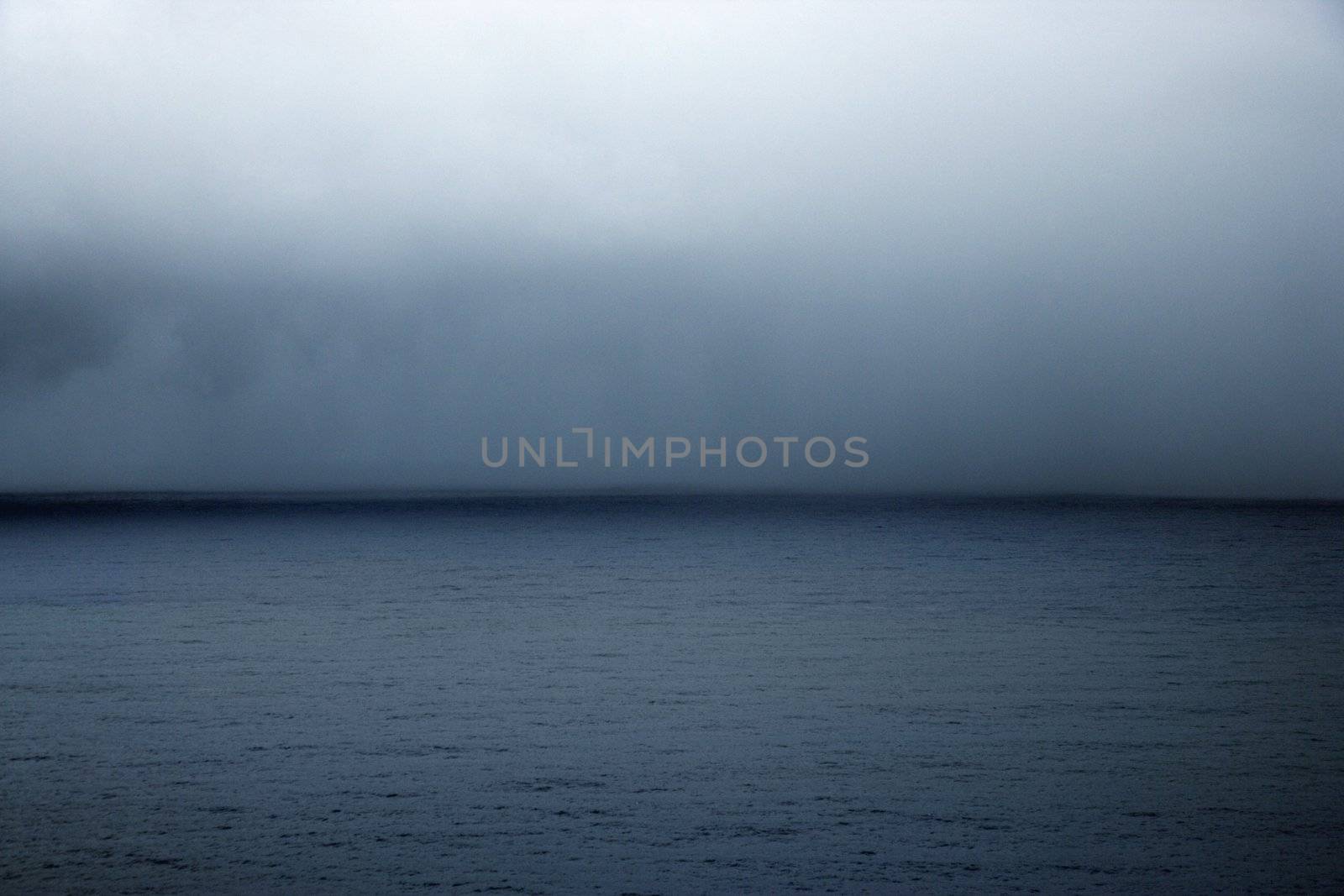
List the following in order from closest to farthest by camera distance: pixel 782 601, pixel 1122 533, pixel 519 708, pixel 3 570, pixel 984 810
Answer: pixel 984 810
pixel 519 708
pixel 782 601
pixel 3 570
pixel 1122 533

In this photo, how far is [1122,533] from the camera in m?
32.0

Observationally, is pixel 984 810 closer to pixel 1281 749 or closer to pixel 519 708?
pixel 1281 749

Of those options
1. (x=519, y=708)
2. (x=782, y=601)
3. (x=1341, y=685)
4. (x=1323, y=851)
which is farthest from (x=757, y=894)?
(x=782, y=601)

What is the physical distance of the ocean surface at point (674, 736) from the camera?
4918 millimetres

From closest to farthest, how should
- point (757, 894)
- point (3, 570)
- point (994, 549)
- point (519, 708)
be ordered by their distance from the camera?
point (757, 894) < point (519, 708) < point (3, 570) < point (994, 549)

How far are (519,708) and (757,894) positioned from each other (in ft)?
12.6

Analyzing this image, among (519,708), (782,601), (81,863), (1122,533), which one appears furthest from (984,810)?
(1122,533)

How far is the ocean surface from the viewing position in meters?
4.92

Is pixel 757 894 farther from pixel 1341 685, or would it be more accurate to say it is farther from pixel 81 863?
pixel 1341 685

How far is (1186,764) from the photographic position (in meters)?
6.52

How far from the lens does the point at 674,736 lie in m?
7.26

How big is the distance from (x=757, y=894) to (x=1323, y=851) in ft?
8.31

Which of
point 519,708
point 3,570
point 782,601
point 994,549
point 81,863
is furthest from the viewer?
point 994,549

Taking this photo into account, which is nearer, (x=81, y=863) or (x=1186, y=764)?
(x=81, y=863)
